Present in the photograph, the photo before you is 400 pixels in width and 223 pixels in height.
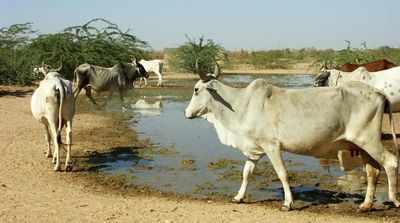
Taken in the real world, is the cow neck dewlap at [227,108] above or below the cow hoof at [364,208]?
above

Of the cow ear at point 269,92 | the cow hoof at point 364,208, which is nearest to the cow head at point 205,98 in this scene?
the cow ear at point 269,92

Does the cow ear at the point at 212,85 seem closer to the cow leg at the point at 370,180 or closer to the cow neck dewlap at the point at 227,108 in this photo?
the cow neck dewlap at the point at 227,108

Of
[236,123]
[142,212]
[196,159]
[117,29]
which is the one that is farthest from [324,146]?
[117,29]

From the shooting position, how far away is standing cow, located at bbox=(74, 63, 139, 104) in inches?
741

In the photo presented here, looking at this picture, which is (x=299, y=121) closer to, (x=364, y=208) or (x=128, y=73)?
(x=364, y=208)

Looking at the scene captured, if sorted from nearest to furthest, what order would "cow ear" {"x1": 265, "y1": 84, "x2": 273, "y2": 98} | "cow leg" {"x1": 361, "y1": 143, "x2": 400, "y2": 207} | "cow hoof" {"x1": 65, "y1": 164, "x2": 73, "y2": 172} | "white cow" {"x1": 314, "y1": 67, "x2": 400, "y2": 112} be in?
1. "cow leg" {"x1": 361, "y1": 143, "x2": 400, "y2": 207}
2. "cow ear" {"x1": 265, "y1": 84, "x2": 273, "y2": 98}
3. "cow hoof" {"x1": 65, "y1": 164, "x2": 73, "y2": 172}
4. "white cow" {"x1": 314, "y1": 67, "x2": 400, "y2": 112}

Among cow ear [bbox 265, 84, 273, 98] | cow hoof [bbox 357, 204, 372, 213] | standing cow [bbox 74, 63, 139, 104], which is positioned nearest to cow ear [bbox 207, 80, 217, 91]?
cow ear [bbox 265, 84, 273, 98]

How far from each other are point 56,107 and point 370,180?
5.38 m

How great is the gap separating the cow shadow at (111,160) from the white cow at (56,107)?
0.47m

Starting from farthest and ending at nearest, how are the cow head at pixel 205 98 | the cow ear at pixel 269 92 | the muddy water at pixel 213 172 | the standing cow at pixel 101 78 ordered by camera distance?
1. the standing cow at pixel 101 78
2. the muddy water at pixel 213 172
3. the cow head at pixel 205 98
4. the cow ear at pixel 269 92

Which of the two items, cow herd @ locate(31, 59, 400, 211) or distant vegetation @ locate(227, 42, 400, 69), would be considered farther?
distant vegetation @ locate(227, 42, 400, 69)

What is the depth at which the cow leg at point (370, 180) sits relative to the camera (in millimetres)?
7229

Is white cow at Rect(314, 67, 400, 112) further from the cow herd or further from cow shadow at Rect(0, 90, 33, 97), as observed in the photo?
cow shadow at Rect(0, 90, 33, 97)

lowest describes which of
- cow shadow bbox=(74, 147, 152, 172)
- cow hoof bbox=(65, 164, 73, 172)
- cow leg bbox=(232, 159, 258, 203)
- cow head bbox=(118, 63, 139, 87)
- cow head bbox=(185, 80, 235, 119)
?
cow shadow bbox=(74, 147, 152, 172)
